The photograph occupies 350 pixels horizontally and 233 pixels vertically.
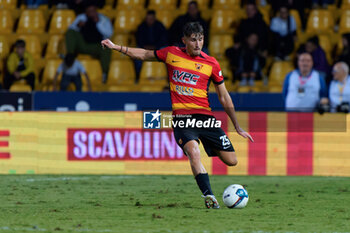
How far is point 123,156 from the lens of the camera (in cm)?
1386

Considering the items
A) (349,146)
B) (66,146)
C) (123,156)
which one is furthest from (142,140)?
(349,146)

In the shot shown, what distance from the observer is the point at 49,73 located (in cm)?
1775

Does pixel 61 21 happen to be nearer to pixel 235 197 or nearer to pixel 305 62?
pixel 305 62

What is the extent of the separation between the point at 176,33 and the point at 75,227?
10478mm

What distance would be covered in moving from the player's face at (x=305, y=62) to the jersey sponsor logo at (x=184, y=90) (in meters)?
5.65

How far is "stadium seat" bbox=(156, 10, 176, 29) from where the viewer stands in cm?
1841

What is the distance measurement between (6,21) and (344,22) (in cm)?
829

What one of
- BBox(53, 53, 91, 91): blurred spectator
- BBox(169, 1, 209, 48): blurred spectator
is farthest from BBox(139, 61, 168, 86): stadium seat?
BBox(53, 53, 91, 91): blurred spectator

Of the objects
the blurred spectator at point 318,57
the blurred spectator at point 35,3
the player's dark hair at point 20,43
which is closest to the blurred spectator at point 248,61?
the blurred spectator at point 318,57

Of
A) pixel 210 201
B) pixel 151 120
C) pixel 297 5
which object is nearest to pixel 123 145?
pixel 151 120

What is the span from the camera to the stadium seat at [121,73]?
17484mm

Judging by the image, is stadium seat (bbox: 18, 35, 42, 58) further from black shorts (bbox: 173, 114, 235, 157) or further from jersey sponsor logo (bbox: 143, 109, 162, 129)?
black shorts (bbox: 173, 114, 235, 157)

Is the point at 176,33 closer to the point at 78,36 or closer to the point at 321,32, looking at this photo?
the point at 78,36

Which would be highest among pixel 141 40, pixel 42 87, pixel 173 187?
pixel 141 40
